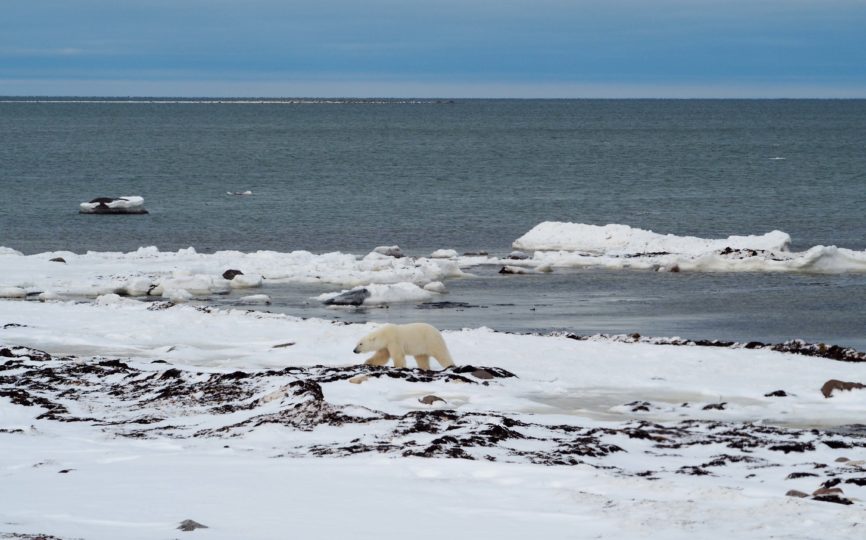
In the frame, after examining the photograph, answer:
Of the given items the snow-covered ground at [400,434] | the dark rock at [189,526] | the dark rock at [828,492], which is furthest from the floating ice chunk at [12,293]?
the dark rock at [828,492]

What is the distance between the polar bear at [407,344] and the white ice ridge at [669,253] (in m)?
16.7

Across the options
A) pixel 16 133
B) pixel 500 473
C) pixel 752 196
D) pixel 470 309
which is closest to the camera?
pixel 500 473

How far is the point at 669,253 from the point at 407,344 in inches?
827

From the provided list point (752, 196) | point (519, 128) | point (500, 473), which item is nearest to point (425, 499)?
point (500, 473)

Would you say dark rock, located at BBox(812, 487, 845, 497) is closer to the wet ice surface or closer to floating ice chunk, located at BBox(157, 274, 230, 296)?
the wet ice surface

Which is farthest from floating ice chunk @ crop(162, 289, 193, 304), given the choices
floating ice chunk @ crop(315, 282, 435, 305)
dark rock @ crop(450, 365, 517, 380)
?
dark rock @ crop(450, 365, 517, 380)

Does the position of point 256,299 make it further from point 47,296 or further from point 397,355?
point 397,355

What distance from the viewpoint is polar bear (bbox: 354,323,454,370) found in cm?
1526

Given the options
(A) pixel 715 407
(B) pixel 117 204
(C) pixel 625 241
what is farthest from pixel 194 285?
(B) pixel 117 204

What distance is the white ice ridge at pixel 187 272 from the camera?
27.6 metres

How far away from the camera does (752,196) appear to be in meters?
61.6

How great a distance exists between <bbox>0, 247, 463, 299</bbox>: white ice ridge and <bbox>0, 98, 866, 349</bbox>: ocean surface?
1.08m

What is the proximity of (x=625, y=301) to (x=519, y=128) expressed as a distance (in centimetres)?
14436

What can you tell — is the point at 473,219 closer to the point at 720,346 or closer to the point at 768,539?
the point at 720,346
